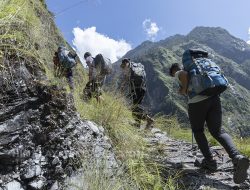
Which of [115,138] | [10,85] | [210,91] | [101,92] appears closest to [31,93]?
[10,85]

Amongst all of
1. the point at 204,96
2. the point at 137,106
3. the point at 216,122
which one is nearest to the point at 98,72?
the point at 137,106

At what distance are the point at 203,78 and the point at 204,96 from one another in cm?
31

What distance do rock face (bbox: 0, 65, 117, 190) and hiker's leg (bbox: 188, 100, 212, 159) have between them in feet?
5.16

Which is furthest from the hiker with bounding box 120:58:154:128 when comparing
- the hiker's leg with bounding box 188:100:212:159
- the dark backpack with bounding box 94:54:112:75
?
the hiker's leg with bounding box 188:100:212:159

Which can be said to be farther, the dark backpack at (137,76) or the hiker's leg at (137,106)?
the dark backpack at (137,76)

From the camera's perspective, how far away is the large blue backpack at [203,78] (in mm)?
6195

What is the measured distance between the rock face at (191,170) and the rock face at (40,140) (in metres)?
1.22

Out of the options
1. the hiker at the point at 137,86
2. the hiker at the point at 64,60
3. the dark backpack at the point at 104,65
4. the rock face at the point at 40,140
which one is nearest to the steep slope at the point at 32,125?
the rock face at the point at 40,140

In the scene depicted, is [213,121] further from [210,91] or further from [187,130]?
[187,130]

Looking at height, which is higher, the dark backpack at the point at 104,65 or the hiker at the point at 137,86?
the dark backpack at the point at 104,65

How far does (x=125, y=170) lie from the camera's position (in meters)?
5.59

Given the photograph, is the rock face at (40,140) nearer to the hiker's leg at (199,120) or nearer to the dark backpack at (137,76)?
the hiker's leg at (199,120)

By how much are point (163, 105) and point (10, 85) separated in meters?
195

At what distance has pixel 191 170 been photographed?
21.9ft
